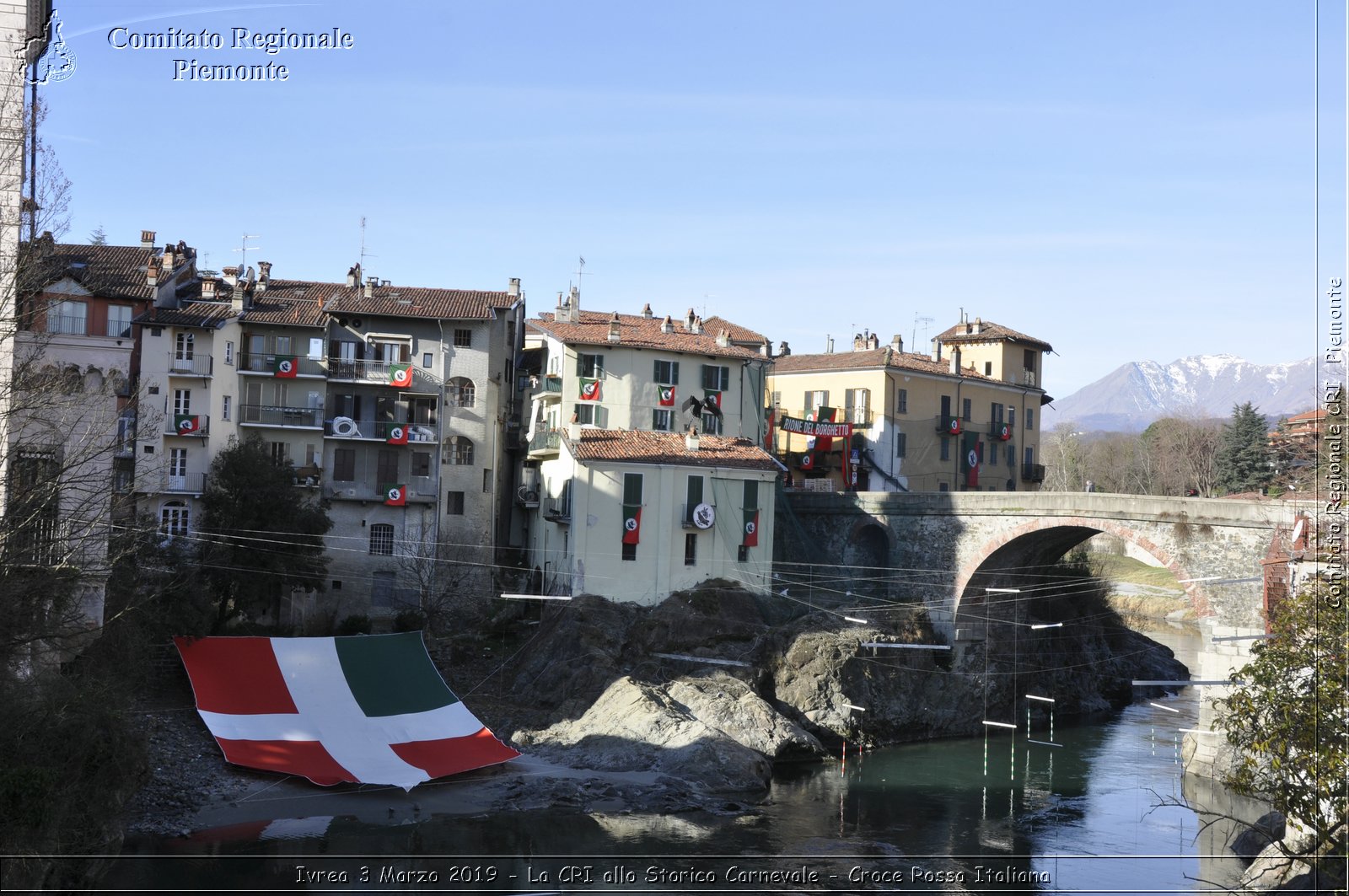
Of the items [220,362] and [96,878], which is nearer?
[96,878]

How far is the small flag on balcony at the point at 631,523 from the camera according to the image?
47.0 m

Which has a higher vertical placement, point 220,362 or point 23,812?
point 220,362

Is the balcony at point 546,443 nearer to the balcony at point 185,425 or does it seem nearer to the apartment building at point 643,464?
the apartment building at point 643,464

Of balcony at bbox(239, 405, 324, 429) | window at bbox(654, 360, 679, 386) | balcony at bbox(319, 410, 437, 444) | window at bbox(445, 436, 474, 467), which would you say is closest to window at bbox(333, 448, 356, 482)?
balcony at bbox(319, 410, 437, 444)

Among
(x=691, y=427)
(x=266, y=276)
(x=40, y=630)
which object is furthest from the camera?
(x=266, y=276)

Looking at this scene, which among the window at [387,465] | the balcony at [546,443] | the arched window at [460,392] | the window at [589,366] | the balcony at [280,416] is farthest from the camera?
the arched window at [460,392]

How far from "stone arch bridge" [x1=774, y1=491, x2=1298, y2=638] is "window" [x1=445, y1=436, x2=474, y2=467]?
527 inches

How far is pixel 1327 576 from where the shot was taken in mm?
19266

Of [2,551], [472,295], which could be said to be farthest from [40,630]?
[472,295]

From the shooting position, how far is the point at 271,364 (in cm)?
5081

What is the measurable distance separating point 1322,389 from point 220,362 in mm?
39072

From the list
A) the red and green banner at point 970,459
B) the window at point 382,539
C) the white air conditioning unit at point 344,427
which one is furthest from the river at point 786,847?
the red and green banner at point 970,459

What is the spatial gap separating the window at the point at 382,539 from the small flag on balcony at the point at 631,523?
1088 centimetres

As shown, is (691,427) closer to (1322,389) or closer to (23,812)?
(1322,389)
